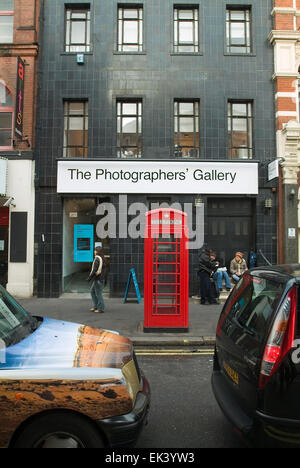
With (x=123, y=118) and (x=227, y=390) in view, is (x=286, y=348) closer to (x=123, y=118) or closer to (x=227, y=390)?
(x=227, y=390)

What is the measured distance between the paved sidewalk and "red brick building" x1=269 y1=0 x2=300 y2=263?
13.2ft

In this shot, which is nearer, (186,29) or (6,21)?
(6,21)

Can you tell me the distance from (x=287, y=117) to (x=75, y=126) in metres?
7.92

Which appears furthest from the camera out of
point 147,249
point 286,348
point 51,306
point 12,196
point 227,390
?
point 12,196

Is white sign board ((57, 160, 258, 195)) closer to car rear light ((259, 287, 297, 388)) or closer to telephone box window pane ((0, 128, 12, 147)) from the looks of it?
telephone box window pane ((0, 128, 12, 147))

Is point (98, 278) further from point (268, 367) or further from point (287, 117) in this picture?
point (287, 117)

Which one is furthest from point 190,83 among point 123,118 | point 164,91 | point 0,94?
point 0,94

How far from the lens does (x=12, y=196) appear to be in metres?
11.2

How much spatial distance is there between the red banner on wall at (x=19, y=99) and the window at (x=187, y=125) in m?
5.56

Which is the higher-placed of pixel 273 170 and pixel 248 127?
pixel 248 127

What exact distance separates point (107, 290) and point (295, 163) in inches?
328

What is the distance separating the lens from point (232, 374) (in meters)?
3.03

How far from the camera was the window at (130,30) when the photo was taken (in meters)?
11.9

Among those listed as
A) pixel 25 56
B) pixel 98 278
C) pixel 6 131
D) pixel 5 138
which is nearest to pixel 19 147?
pixel 5 138
